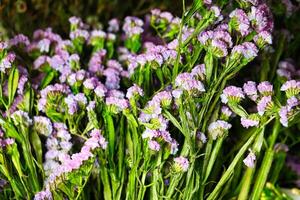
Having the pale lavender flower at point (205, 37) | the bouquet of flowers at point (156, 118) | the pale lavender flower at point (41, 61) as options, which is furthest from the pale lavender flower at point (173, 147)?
the pale lavender flower at point (41, 61)

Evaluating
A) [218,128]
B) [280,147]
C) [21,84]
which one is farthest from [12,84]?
[280,147]

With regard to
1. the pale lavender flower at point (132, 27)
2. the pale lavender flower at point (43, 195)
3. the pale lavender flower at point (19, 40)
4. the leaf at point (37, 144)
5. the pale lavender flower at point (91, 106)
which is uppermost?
the pale lavender flower at point (132, 27)

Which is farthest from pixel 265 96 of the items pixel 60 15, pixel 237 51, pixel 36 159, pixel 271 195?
pixel 60 15

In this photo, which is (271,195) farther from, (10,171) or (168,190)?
(10,171)

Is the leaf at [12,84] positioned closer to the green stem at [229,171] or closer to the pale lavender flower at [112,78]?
the pale lavender flower at [112,78]

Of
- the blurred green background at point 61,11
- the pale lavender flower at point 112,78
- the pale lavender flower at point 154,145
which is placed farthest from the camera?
the blurred green background at point 61,11

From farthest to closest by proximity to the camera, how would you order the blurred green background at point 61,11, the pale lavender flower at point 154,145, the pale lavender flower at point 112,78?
the blurred green background at point 61,11 → the pale lavender flower at point 112,78 → the pale lavender flower at point 154,145
